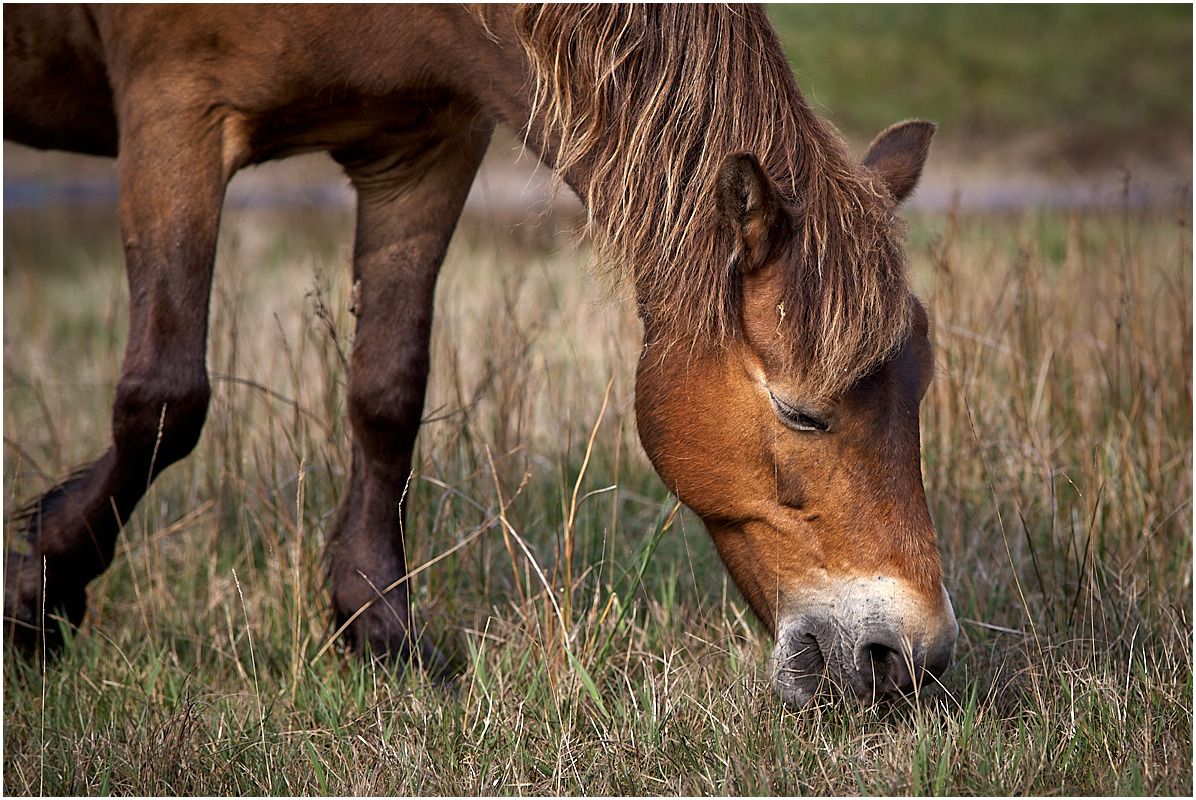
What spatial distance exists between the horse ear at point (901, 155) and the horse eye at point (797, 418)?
0.62m

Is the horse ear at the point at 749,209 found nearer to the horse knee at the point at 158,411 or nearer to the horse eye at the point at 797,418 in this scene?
the horse eye at the point at 797,418

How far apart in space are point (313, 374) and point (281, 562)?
2800mm

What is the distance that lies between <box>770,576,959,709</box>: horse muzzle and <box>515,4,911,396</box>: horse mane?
0.41 meters

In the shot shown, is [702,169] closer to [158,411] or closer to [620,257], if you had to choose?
[620,257]

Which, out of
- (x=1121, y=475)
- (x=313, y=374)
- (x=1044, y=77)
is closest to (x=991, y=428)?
(x=1121, y=475)

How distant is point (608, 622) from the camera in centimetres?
264

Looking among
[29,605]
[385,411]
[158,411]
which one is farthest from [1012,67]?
[29,605]

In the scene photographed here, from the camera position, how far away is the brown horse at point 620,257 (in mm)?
1915

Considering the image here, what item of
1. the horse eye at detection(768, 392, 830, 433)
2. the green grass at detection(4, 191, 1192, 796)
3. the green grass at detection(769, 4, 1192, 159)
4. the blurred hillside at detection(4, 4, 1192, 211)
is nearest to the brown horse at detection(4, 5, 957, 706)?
the horse eye at detection(768, 392, 830, 433)

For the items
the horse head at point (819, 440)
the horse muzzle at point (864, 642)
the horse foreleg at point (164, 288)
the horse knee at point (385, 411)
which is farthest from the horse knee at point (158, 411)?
the horse muzzle at point (864, 642)

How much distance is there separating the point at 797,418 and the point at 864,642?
17.9 inches

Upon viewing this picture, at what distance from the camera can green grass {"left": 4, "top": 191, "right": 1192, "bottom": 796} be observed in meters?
1.99

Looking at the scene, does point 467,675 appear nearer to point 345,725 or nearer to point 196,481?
point 345,725

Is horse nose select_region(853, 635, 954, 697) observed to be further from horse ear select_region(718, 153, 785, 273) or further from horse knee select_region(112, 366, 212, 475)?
horse knee select_region(112, 366, 212, 475)
